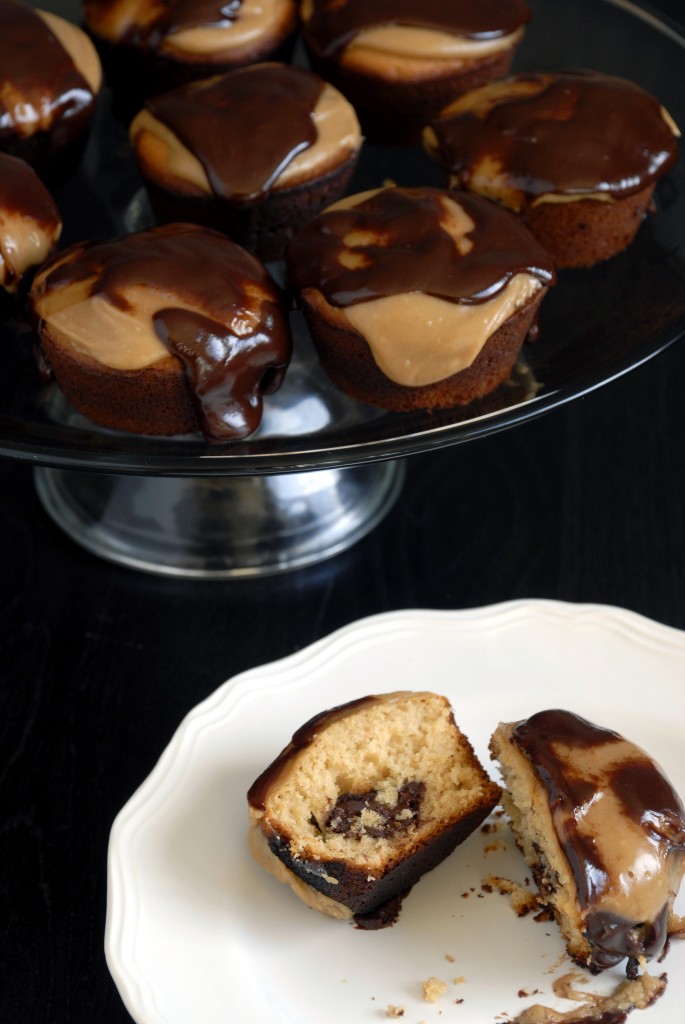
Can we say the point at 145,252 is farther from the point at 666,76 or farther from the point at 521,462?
the point at 666,76

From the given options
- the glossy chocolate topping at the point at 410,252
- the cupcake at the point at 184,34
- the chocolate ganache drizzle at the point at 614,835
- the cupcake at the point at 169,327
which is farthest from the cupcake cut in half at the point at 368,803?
the cupcake at the point at 184,34

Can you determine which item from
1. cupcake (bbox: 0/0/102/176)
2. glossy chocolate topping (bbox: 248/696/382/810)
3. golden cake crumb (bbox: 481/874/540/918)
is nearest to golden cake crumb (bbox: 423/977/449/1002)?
golden cake crumb (bbox: 481/874/540/918)

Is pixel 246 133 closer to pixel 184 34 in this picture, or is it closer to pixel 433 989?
pixel 184 34

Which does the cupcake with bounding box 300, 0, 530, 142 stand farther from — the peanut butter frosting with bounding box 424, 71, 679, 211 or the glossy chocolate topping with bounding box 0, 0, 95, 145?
the glossy chocolate topping with bounding box 0, 0, 95, 145

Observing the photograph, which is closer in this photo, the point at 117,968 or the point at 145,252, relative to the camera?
the point at 117,968

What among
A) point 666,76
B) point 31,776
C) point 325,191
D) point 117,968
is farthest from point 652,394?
point 117,968

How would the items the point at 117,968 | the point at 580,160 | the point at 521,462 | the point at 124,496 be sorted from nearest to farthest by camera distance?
the point at 117,968
the point at 580,160
the point at 124,496
the point at 521,462
